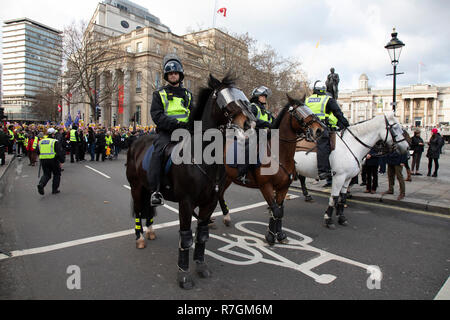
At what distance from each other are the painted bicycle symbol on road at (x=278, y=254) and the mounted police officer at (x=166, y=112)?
150 cm

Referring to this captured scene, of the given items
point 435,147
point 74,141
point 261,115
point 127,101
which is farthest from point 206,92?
point 127,101

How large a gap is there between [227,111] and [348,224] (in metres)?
4.29

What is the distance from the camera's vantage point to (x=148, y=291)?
3.34 metres

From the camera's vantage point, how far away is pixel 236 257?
435 cm

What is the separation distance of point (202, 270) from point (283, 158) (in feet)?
8.06

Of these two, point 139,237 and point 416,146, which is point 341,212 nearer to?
point 139,237

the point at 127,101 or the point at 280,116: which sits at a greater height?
the point at 127,101

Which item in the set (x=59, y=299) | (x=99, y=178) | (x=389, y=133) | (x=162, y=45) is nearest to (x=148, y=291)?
(x=59, y=299)

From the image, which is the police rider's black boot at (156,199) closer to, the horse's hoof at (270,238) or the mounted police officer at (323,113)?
the horse's hoof at (270,238)

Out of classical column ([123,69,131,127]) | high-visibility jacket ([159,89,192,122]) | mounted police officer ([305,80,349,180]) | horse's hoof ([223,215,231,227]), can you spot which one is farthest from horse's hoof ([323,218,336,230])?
→ classical column ([123,69,131,127])

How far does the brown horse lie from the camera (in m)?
4.81

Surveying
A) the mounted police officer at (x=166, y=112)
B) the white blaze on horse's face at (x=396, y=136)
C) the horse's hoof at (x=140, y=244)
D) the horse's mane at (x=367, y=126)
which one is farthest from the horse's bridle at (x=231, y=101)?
the white blaze on horse's face at (x=396, y=136)

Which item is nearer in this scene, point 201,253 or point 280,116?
point 201,253

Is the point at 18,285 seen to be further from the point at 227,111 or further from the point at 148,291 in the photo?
the point at 227,111
